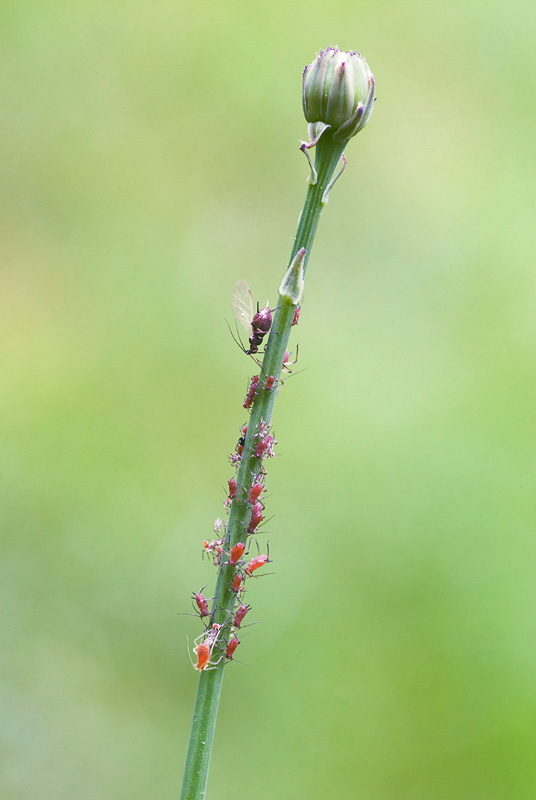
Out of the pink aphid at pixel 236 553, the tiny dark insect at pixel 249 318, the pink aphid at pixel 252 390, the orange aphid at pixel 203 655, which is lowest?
the orange aphid at pixel 203 655

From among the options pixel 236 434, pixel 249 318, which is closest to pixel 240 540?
pixel 249 318

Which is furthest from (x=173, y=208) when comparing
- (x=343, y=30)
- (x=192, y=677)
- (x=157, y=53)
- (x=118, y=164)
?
(x=192, y=677)

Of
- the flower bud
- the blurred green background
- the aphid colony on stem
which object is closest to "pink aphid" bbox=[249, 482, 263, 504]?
the aphid colony on stem

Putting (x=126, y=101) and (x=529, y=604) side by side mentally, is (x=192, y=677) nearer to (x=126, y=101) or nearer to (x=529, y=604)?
(x=529, y=604)

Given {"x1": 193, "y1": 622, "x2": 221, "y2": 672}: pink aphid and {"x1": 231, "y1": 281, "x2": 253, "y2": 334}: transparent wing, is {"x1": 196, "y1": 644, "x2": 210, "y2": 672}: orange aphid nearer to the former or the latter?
{"x1": 193, "y1": 622, "x2": 221, "y2": 672}: pink aphid

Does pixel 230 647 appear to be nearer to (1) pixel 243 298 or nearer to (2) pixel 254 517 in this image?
(2) pixel 254 517

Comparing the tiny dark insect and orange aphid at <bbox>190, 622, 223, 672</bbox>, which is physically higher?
the tiny dark insect

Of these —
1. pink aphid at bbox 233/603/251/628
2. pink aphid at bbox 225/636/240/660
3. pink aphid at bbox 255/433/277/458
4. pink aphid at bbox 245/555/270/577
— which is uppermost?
pink aphid at bbox 255/433/277/458

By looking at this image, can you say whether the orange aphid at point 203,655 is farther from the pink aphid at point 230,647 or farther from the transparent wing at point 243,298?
the transparent wing at point 243,298

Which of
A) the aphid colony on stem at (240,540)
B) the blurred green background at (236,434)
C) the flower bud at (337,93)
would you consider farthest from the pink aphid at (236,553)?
the blurred green background at (236,434)
